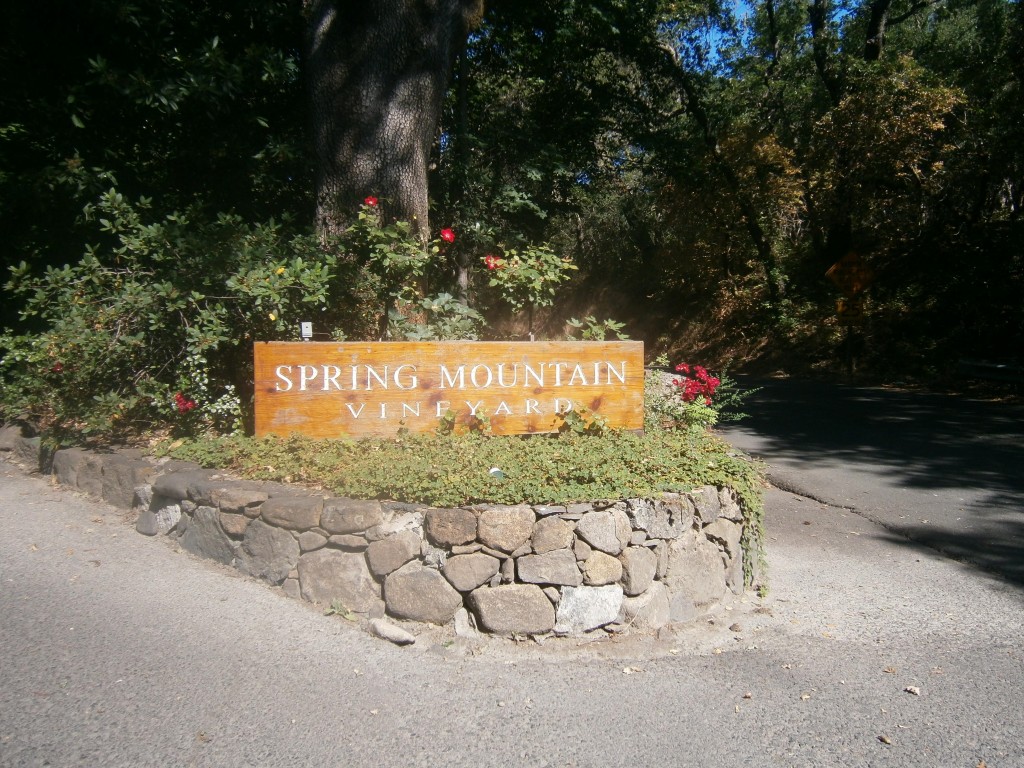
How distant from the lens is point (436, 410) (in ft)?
19.8

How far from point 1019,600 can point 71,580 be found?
5.89 m

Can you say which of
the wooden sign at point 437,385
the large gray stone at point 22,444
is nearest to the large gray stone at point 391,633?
the wooden sign at point 437,385

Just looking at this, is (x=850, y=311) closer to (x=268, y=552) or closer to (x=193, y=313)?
(x=193, y=313)

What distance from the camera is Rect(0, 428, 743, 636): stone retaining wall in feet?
15.0

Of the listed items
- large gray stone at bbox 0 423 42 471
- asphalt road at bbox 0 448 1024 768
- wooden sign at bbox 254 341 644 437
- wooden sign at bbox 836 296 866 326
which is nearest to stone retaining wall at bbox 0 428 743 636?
asphalt road at bbox 0 448 1024 768

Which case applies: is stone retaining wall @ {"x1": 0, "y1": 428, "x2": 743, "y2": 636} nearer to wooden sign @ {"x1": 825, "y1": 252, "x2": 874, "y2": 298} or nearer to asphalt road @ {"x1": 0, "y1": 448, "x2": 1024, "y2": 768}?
→ asphalt road @ {"x1": 0, "y1": 448, "x2": 1024, "y2": 768}

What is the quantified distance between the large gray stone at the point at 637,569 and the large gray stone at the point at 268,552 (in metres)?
1.89

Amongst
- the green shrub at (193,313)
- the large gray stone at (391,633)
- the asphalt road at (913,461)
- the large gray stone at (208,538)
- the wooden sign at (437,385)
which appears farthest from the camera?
the asphalt road at (913,461)

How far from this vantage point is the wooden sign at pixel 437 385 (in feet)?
19.3

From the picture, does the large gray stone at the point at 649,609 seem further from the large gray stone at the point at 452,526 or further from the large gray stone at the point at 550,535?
the large gray stone at the point at 452,526

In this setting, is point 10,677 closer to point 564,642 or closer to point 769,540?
point 564,642

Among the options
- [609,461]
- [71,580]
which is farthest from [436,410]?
[71,580]

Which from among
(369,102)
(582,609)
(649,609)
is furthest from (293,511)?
(369,102)

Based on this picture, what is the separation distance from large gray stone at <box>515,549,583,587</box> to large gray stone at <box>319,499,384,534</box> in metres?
0.83
